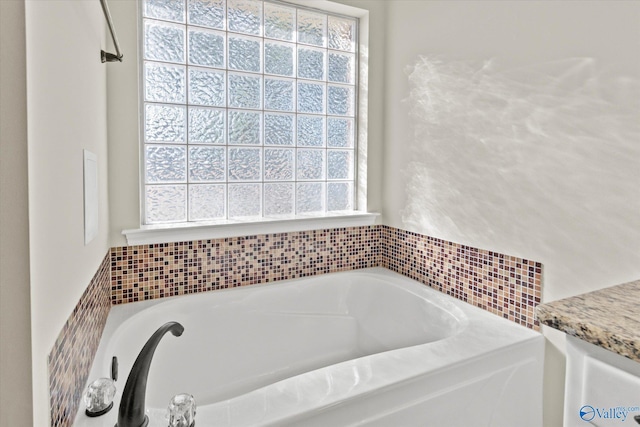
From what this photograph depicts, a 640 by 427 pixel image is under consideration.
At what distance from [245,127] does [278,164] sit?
0.30 m

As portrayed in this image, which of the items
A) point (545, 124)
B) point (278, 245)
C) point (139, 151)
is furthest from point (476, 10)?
point (139, 151)

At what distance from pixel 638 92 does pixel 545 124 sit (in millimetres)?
332

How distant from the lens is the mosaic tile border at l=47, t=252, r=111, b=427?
911mm

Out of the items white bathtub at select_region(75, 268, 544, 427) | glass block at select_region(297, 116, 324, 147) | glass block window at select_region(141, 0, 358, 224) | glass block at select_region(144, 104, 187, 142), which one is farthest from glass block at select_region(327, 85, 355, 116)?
white bathtub at select_region(75, 268, 544, 427)

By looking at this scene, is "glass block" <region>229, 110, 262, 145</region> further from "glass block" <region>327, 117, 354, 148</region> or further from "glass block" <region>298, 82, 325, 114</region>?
"glass block" <region>327, 117, 354, 148</region>

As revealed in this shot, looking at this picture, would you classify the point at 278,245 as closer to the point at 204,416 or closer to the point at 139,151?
the point at 139,151

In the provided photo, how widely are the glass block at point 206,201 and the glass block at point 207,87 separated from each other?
0.47 meters

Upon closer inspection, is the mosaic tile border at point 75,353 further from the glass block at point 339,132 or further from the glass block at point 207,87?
the glass block at point 339,132

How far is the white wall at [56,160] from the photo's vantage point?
79 cm

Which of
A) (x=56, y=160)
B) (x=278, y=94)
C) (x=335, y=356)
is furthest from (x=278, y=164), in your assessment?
(x=56, y=160)

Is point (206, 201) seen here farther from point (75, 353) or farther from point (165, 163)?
point (75, 353)

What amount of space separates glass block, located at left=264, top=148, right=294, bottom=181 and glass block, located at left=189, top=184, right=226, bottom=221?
305 millimetres

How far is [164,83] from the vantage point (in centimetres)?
211

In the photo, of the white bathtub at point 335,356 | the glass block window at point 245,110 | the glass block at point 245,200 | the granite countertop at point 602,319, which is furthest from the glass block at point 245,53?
the granite countertop at point 602,319
